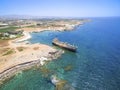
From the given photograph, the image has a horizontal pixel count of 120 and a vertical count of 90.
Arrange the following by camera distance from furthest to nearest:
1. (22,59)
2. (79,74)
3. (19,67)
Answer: (22,59) < (19,67) < (79,74)

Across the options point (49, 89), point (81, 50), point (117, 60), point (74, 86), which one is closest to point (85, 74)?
point (74, 86)

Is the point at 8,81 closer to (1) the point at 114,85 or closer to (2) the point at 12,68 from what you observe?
(2) the point at 12,68

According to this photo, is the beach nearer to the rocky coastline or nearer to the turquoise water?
the rocky coastline

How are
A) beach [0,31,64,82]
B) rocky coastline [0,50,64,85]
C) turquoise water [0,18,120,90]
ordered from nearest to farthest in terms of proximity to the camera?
turquoise water [0,18,120,90]
rocky coastline [0,50,64,85]
beach [0,31,64,82]

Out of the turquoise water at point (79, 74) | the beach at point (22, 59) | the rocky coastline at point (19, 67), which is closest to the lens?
the turquoise water at point (79, 74)

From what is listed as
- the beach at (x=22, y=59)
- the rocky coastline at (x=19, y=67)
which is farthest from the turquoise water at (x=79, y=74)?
the beach at (x=22, y=59)

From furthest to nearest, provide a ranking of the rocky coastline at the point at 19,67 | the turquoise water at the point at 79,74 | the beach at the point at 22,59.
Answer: the beach at the point at 22,59, the rocky coastline at the point at 19,67, the turquoise water at the point at 79,74

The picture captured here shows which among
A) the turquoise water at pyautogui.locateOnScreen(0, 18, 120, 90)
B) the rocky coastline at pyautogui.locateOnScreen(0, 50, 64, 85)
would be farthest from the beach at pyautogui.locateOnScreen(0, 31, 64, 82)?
the turquoise water at pyautogui.locateOnScreen(0, 18, 120, 90)

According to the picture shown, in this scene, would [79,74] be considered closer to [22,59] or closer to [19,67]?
[19,67]

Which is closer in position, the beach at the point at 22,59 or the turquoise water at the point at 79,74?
the turquoise water at the point at 79,74

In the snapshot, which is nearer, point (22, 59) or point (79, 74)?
point (79, 74)

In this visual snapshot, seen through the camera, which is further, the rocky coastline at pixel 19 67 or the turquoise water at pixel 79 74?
the rocky coastline at pixel 19 67

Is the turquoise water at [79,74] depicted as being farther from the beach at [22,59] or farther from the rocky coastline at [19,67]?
the beach at [22,59]

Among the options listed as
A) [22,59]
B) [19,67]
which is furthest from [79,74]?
[22,59]
